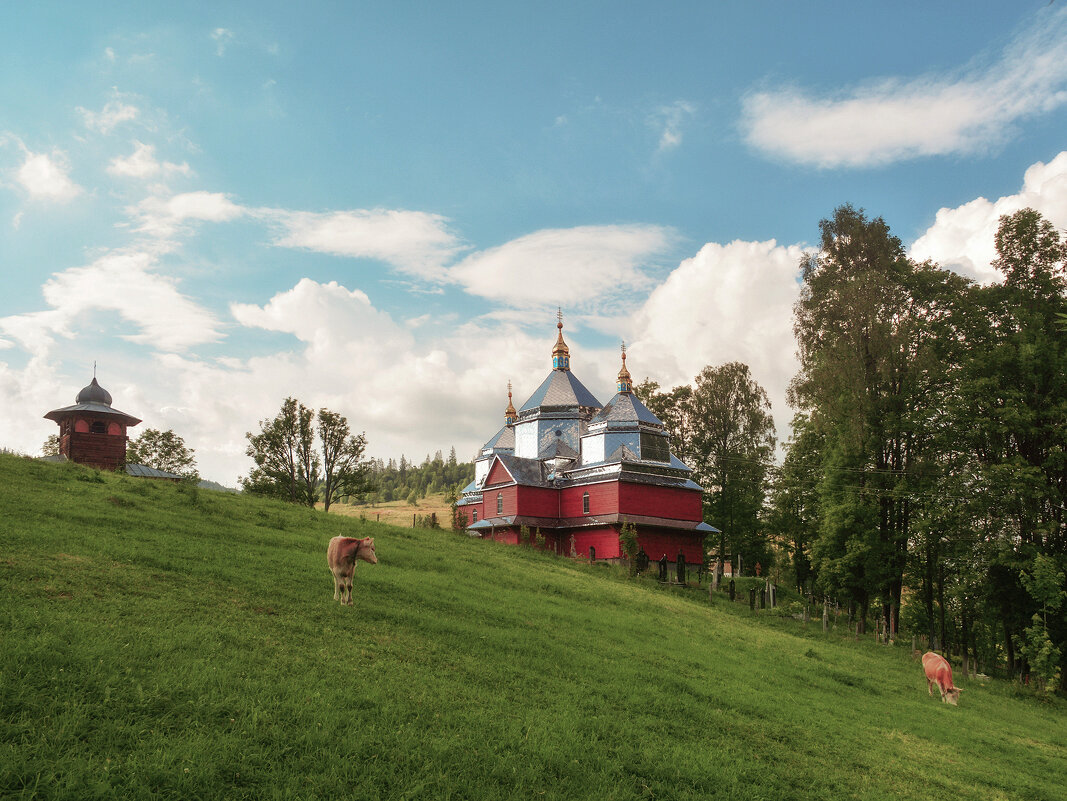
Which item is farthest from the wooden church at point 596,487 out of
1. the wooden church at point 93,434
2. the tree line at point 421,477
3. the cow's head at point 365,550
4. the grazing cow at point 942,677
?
the tree line at point 421,477

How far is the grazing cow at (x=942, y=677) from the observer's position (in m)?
21.6

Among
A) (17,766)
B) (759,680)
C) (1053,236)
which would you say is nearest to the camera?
(17,766)

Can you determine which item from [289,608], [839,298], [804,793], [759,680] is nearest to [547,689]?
[804,793]

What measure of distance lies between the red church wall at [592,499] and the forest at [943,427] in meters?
11.9

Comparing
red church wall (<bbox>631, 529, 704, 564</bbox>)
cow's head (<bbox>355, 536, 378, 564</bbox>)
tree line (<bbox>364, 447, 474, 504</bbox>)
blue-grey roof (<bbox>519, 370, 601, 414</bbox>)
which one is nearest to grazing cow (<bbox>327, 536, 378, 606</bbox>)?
cow's head (<bbox>355, 536, 378, 564</bbox>)

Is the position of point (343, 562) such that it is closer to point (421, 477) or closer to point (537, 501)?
point (537, 501)

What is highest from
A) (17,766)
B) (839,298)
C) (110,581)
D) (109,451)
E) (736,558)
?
(839,298)

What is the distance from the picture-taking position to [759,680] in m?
17.6

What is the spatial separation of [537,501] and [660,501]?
26.8 ft

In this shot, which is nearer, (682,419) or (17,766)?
(17,766)

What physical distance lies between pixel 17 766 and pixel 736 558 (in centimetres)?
5558

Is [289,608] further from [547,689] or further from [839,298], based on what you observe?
[839,298]

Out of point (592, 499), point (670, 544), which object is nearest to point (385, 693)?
point (592, 499)

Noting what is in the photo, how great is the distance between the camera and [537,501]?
49.7 m
